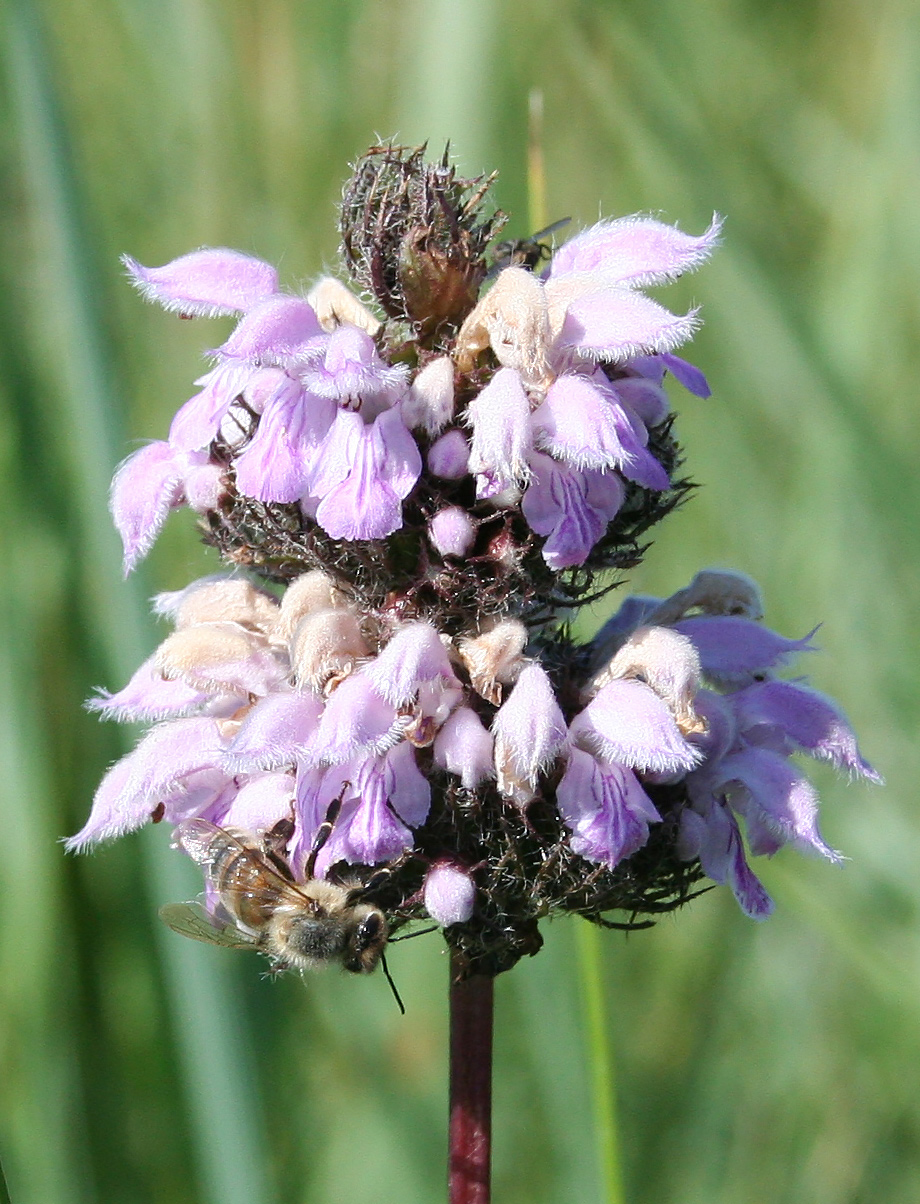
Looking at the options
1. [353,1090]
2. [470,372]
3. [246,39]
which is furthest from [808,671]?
[246,39]

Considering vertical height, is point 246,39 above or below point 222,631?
above

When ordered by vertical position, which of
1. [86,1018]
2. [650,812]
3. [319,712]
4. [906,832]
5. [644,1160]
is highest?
[319,712]

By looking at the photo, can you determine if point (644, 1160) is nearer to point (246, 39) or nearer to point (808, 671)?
point (808, 671)

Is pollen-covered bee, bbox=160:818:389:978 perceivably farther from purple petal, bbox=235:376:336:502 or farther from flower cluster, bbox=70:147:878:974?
purple petal, bbox=235:376:336:502

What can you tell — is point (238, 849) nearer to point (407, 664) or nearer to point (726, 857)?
point (407, 664)

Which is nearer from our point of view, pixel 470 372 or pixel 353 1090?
pixel 470 372

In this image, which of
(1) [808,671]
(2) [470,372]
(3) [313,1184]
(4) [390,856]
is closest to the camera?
(4) [390,856]

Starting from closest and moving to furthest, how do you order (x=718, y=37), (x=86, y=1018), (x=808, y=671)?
1. (x=86, y=1018)
2. (x=808, y=671)
3. (x=718, y=37)
